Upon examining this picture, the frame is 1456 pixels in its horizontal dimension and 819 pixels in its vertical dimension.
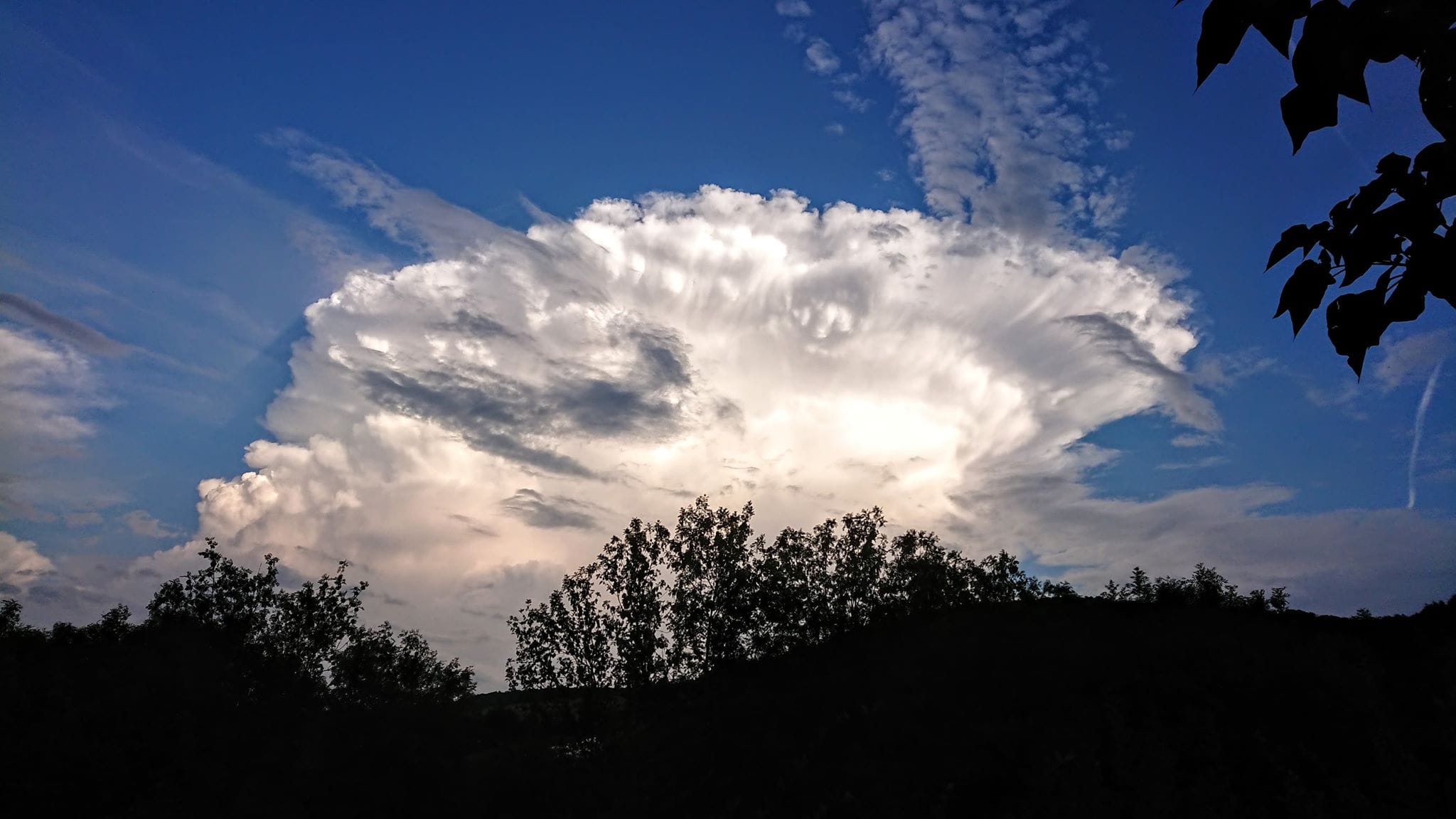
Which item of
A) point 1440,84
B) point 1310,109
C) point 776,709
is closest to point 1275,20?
point 1310,109

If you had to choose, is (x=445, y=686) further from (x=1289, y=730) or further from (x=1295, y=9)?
(x=1295, y=9)

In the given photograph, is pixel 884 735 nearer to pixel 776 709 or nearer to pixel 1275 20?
pixel 776 709

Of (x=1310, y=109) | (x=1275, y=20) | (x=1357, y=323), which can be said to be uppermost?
(x=1275, y=20)

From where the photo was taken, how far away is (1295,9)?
1903 millimetres

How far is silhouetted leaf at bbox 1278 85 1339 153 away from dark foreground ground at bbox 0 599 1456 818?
22.7 m

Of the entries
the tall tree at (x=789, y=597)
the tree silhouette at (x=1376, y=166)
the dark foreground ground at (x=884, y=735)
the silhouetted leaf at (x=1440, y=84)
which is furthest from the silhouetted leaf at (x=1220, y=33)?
the tall tree at (x=789, y=597)

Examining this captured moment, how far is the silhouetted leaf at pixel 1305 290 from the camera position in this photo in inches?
91.7

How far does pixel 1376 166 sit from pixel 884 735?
96.6ft

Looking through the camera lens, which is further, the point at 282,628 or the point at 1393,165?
the point at 282,628

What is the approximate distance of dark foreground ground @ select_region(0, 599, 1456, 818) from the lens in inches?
926

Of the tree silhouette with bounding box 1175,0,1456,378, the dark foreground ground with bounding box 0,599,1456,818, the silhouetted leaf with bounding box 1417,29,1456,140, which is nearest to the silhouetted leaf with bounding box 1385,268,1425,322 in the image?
the tree silhouette with bounding box 1175,0,1456,378

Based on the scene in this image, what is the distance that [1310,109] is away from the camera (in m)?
1.92

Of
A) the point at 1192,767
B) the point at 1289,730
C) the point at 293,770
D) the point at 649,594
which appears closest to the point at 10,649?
the point at 293,770

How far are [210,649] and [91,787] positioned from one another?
21.7 feet
